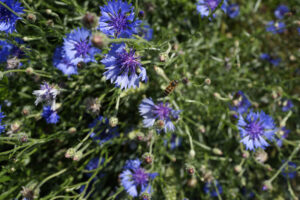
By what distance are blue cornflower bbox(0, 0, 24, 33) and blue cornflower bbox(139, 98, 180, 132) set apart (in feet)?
3.51

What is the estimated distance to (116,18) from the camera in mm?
1654

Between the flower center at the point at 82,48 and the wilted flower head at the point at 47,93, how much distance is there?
0.32m

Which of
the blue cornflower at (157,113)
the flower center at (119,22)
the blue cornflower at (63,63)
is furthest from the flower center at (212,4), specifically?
the blue cornflower at (63,63)

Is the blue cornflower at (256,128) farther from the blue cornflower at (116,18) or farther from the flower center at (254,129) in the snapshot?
the blue cornflower at (116,18)

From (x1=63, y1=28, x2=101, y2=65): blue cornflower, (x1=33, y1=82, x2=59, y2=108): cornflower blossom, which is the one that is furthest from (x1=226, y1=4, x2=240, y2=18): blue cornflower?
(x1=33, y1=82, x2=59, y2=108): cornflower blossom

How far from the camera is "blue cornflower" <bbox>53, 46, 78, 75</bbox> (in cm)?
192

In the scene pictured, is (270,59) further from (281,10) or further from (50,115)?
(50,115)

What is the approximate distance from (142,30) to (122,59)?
728mm

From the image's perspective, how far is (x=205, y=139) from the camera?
7.99 ft

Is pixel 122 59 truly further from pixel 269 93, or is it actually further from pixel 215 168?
pixel 269 93

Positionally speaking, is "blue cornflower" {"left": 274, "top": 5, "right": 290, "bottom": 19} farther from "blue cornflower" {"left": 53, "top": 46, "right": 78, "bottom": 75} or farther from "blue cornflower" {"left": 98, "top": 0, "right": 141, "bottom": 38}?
"blue cornflower" {"left": 53, "top": 46, "right": 78, "bottom": 75}

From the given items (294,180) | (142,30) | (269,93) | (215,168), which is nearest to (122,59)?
(142,30)

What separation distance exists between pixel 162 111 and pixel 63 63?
2.91 ft

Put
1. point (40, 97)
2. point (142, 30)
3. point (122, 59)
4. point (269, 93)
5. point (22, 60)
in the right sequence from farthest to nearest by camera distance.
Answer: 1. point (269, 93)
2. point (142, 30)
3. point (22, 60)
4. point (40, 97)
5. point (122, 59)
